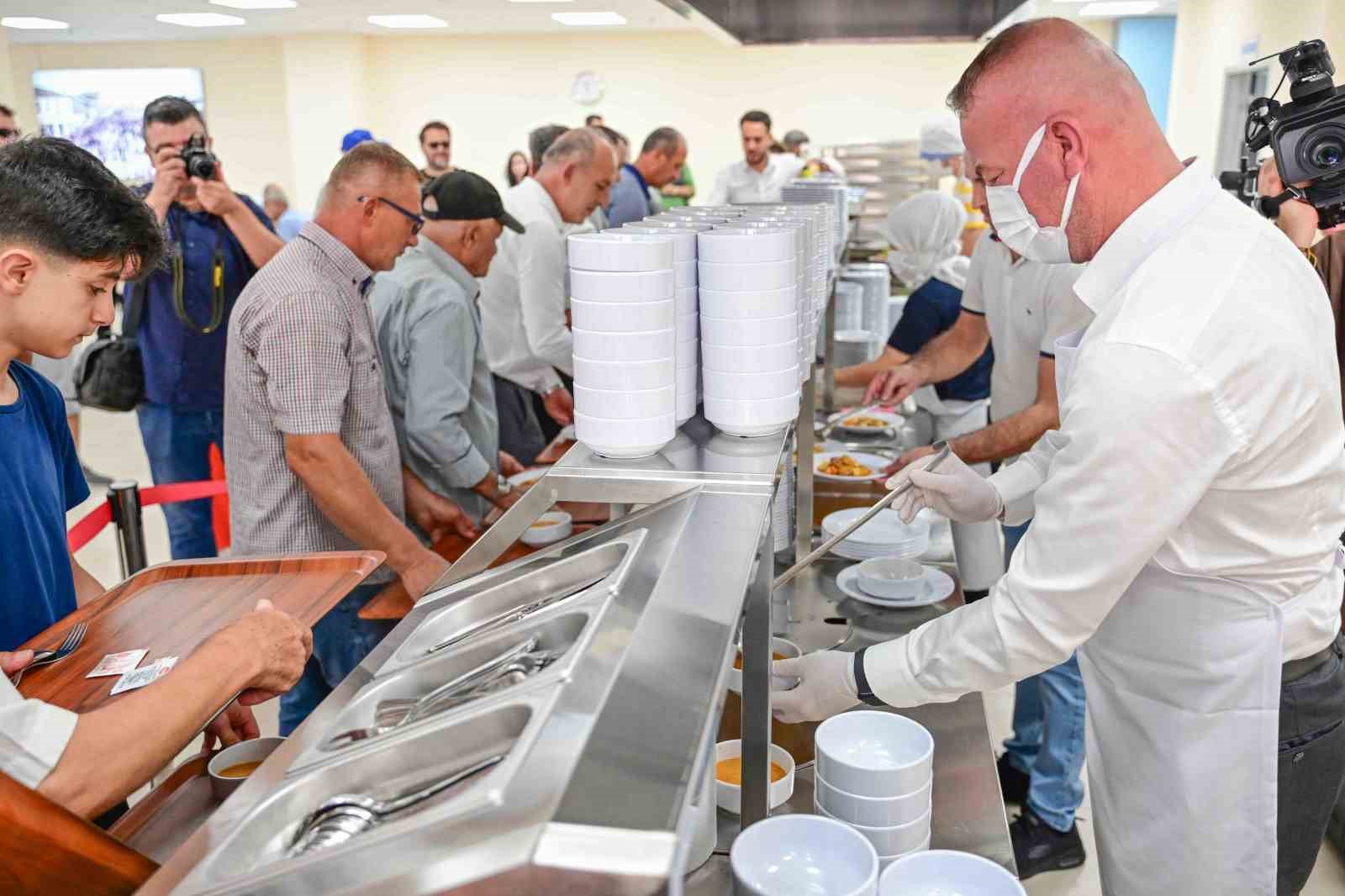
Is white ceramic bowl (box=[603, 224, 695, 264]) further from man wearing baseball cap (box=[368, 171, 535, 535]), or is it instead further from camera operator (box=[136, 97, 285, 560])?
camera operator (box=[136, 97, 285, 560])

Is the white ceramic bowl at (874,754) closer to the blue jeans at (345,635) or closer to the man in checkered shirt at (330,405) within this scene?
the man in checkered shirt at (330,405)

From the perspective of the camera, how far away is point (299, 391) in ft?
6.33

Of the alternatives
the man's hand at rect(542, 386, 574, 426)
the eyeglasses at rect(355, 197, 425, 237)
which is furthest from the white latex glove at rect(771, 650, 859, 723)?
the man's hand at rect(542, 386, 574, 426)

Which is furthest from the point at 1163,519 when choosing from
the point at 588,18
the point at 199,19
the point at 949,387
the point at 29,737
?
the point at 199,19

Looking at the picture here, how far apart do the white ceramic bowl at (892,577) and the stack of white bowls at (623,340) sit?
858 mm

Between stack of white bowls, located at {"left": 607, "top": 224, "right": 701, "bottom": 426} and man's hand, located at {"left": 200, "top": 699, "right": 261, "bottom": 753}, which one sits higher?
stack of white bowls, located at {"left": 607, "top": 224, "right": 701, "bottom": 426}

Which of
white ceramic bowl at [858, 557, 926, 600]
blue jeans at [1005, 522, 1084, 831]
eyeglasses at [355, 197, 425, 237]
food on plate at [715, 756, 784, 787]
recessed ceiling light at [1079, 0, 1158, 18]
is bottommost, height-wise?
blue jeans at [1005, 522, 1084, 831]

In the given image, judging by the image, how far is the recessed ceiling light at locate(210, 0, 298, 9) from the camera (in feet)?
28.9

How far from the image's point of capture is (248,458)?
2.07 m

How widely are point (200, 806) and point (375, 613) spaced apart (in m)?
0.76

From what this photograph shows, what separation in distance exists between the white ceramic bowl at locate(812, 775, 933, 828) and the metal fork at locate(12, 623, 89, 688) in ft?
3.30

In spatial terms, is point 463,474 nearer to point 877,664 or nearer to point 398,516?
point 398,516

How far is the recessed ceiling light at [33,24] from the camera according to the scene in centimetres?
951

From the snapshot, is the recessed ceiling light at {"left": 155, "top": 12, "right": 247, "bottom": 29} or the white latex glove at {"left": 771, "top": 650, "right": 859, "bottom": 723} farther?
the recessed ceiling light at {"left": 155, "top": 12, "right": 247, "bottom": 29}
